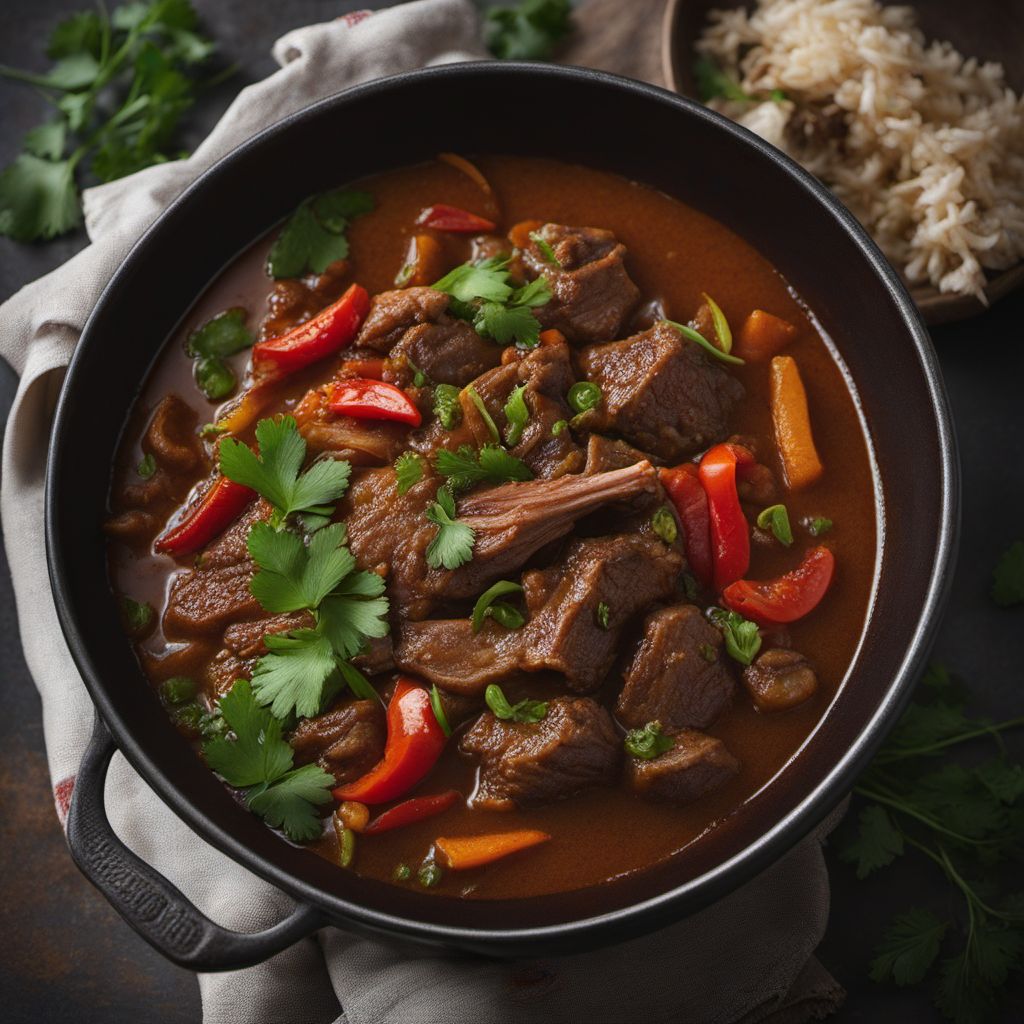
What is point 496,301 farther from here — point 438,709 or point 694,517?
point 438,709

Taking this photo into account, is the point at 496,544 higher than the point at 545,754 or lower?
higher

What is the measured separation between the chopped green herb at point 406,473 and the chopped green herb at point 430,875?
3.83 feet

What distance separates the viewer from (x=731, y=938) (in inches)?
158

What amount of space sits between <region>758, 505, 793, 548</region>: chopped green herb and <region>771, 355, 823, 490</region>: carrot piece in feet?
0.49

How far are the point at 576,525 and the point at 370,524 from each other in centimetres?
68

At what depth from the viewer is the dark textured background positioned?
4309 millimetres

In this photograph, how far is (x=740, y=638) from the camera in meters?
3.75

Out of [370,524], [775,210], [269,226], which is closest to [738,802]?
[370,524]

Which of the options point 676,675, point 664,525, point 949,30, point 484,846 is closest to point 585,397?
point 664,525

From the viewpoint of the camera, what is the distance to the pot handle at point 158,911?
323 centimetres

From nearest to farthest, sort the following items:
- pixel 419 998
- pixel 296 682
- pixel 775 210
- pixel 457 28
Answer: pixel 296 682, pixel 419 998, pixel 775 210, pixel 457 28

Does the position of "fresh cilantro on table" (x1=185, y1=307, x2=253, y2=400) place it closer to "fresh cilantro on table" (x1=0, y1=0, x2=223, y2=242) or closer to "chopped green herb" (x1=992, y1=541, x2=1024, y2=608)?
"fresh cilantro on table" (x1=0, y1=0, x2=223, y2=242)

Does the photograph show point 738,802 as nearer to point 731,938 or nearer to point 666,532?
point 731,938

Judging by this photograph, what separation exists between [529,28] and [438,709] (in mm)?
2950
